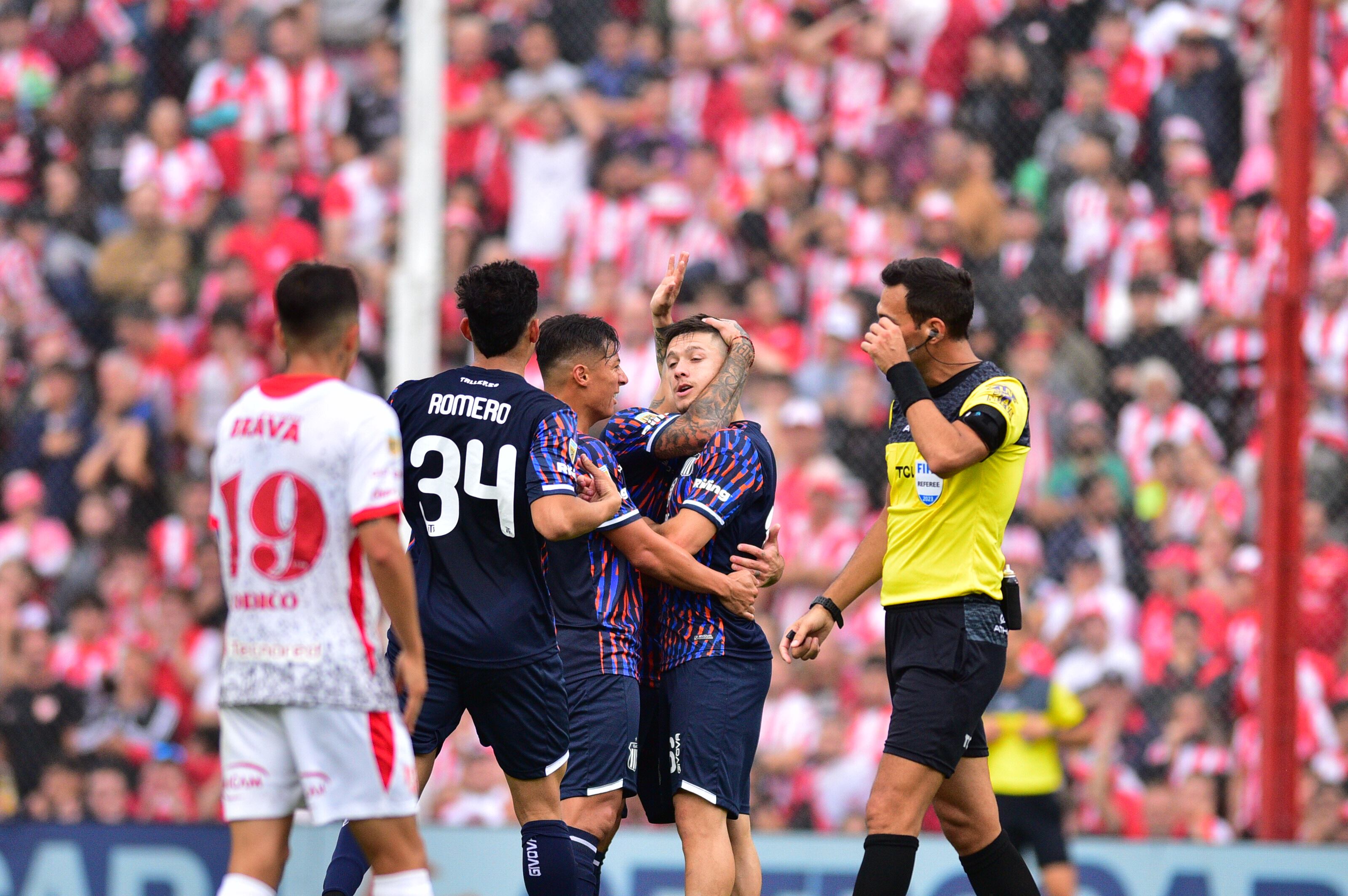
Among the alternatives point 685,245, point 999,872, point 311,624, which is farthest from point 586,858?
point 685,245

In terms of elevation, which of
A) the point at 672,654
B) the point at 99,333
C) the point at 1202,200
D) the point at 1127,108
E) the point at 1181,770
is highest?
the point at 1127,108

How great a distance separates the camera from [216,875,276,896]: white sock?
4.03 m

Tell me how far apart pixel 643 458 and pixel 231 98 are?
774cm

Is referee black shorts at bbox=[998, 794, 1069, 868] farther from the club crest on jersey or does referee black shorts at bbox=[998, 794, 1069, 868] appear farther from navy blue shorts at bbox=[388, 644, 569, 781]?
navy blue shorts at bbox=[388, 644, 569, 781]

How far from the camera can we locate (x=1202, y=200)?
10.9m

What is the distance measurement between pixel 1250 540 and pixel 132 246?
7924 mm

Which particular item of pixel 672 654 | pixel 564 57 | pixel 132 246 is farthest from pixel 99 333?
pixel 672 654

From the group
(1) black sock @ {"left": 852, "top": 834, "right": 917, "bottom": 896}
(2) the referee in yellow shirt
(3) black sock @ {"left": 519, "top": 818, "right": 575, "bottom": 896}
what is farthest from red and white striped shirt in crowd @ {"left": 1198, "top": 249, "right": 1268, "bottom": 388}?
(3) black sock @ {"left": 519, "top": 818, "right": 575, "bottom": 896}

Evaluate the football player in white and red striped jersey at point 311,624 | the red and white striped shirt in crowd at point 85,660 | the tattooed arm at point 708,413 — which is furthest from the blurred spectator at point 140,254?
the football player in white and red striped jersey at point 311,624

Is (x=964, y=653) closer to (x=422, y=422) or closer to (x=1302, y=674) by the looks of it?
(x=422, y=422)

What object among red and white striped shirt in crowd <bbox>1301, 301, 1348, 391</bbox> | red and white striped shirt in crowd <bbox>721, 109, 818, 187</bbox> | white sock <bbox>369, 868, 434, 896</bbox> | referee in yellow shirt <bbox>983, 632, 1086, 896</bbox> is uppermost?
red and white striped shirt in crowd <bbox>721, 109, 818, 187</bbox>

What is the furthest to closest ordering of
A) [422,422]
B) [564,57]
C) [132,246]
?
[564,57], [132,246], [422,422]

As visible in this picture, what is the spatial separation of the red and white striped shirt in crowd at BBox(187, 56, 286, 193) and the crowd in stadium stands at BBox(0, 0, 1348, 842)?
28mm

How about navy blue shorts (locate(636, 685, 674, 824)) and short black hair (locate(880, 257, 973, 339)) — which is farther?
navy blue shorts (locate(636, 685, 674, 824))
